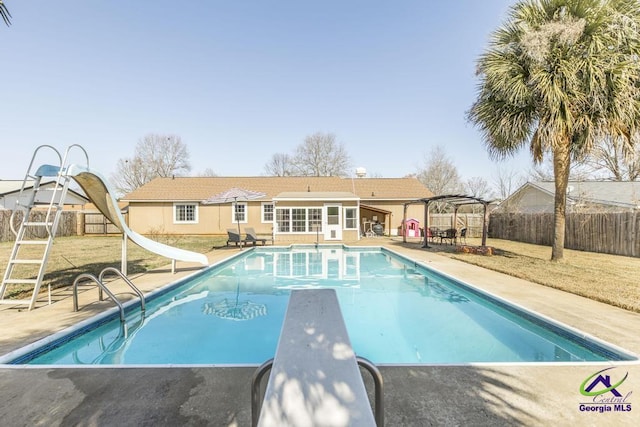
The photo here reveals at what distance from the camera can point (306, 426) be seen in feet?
3.81

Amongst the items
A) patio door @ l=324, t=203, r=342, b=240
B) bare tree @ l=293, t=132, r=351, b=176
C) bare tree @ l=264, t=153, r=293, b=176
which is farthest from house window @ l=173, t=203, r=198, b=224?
bare tree @ l=264, t=153, r=293, b=176

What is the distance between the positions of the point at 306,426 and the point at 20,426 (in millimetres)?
2755

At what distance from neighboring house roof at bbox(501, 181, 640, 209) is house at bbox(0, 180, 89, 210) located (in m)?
23.9

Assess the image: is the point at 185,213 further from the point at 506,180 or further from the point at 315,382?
the point at 506,180

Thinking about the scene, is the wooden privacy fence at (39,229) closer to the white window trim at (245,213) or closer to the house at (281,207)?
the house at (281,207)

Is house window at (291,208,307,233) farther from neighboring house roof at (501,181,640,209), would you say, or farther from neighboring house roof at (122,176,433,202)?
neighboring house roof at (501,181,640,209)

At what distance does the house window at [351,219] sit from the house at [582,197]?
12.3 meters

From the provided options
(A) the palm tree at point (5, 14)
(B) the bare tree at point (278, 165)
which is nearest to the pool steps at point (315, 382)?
(A) the palm tree at point (5, 14)

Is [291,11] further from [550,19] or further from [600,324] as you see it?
[600,324]

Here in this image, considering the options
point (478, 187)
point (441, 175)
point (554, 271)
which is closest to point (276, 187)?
point (554, 271)

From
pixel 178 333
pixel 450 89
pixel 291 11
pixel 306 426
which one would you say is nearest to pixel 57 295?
pixel 178 333

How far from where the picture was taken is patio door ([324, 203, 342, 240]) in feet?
64.2

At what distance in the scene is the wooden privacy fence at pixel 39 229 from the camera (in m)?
19.1

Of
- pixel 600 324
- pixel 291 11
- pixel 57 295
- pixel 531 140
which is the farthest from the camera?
pixel 291 11
